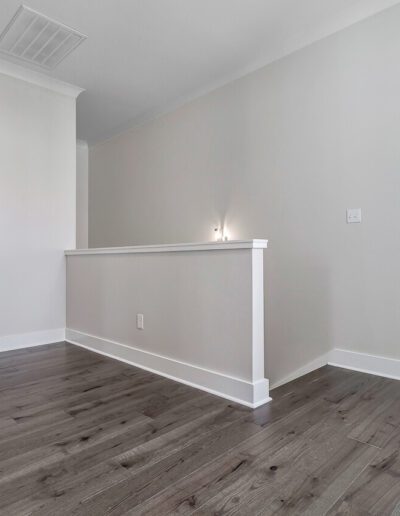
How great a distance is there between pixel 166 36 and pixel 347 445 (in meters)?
3.14

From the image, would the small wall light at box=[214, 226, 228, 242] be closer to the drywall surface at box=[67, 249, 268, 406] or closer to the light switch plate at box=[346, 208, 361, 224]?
the drywall surface at box=[67, 249, 268, 406]

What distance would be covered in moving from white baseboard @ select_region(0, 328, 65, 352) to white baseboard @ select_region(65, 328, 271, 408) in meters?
0.49

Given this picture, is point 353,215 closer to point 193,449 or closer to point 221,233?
point 221,233

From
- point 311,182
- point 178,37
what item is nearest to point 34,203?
point 178,37

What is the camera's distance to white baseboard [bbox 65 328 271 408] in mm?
2070

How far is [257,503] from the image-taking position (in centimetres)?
123

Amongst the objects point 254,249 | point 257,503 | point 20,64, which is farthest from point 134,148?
point 257,503

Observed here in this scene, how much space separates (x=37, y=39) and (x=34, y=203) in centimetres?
140

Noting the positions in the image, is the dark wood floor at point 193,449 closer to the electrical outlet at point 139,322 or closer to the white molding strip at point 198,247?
the electrical outlet at point 139,322

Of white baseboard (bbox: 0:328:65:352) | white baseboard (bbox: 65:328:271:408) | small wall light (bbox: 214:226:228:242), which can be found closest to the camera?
white baseboard (bbox: 65:328:271:408)

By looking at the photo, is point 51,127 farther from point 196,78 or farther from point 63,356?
point 63,356

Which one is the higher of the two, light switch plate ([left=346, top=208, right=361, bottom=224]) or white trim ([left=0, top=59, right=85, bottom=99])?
white trim ([left=0, top=59, right=85, bottom=99])

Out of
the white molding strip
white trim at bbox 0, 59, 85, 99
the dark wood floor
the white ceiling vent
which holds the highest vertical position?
the white ceiling vent

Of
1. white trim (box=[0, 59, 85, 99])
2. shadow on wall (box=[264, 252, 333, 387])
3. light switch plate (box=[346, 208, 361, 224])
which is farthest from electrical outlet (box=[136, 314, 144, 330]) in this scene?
white trim (box=[0, 59, 85, 99])
